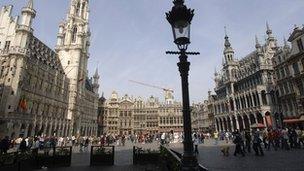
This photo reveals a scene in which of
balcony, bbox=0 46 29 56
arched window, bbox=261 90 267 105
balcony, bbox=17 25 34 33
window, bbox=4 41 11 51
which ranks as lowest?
arched window, bbox=261 90 267 105

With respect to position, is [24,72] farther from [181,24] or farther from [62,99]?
[181,24]

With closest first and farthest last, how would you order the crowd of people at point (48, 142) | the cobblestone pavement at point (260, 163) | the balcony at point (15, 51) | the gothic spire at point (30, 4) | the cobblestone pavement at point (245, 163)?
the cobblestone pavement at point (260, 163) → the cobblestone pavement at point (245, 163) → the crowd of people at point (48, 142) → the balcony at point (15, 51) → the gothic spire at point (30, 4)

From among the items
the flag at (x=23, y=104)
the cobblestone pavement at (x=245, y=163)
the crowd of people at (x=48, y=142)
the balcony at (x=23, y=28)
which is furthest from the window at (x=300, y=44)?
the balcony at (x=23, y=28)

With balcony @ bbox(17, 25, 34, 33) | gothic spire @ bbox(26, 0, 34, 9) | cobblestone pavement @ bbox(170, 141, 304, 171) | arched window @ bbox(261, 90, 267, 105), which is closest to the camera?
cobblestone pavement @ bbox(170, 141, 304, 171)

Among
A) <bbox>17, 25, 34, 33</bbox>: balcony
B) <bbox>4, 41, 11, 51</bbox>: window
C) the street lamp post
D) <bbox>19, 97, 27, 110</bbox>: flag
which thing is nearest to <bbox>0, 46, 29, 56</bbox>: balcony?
<bbox>4, 41, 11, 51</bbox>: window

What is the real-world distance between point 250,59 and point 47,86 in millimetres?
50058

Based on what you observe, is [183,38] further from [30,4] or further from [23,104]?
[30,4]

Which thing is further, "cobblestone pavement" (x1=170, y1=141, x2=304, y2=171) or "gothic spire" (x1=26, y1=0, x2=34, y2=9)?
"gothic spire" (x1=26, y1=0, x2=34, y2=9)

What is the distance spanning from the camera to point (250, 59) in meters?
59.2

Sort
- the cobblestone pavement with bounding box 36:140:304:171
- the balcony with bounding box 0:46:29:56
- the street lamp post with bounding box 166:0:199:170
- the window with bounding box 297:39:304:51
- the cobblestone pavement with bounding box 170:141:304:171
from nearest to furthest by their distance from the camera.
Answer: the street lamp post with bounding box 166:0:199:170
the cobblestone pavement with bounding box 170:141:304:171
the cobblestone pavement with bounding box 36:140:304:171
the window with bounding box 297:39:304:51
the balcony with bounding box 0:46:29:56

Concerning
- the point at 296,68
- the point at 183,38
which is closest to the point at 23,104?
the point at 183,38

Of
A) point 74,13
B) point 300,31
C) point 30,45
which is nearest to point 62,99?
point 30,45

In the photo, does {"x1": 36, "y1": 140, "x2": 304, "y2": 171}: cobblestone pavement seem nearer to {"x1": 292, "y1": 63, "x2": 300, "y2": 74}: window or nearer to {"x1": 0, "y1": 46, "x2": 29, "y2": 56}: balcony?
{"x1": 292, "y1": 63, "x2": 300, "y2": 74}: window

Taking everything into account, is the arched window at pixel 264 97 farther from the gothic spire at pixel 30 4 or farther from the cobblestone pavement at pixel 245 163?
the gothic spire at pixel 30 4
